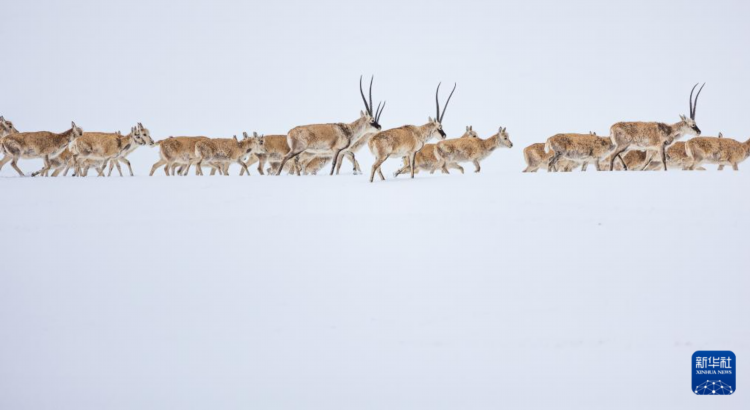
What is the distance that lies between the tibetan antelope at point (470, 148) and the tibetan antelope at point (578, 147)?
198 cm

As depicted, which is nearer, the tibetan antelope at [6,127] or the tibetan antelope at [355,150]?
the tibetan antelope at [355,150]

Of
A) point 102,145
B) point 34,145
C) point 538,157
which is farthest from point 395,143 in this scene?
point 34,145

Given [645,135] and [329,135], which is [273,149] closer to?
[329,135]

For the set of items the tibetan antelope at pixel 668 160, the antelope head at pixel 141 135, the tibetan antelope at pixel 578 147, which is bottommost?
the tibetan antelope at pixel 668 160

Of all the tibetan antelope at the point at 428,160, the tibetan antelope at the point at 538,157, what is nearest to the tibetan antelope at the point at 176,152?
the tibetan antelope at the point at 428,160

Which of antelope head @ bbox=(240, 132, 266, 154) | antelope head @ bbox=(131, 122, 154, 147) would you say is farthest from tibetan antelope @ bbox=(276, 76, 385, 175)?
antelope head @ bbox=(131, 122, 154, 147)

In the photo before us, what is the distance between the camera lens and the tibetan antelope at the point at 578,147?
64.3 ft

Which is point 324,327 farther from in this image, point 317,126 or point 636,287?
point 317,126

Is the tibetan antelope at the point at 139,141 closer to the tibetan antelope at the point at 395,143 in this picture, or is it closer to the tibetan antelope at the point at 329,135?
the tibetan antelope at the point at 329,135

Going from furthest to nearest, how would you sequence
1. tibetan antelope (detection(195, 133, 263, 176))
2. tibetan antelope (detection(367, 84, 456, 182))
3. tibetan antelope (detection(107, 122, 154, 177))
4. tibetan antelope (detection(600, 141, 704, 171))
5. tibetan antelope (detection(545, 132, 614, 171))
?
tibetan antelope (detection(195, 133, 263, 176))
tibetan antelope (detection(600, 141, 704, 171))
tibetan antelope (detection(107, 122, 154, 177))
tibetan antelope (detection(545, 132, 614, 171))
tibetan antelope (detection(367, 84, 456, 182))

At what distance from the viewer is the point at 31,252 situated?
11422 mm

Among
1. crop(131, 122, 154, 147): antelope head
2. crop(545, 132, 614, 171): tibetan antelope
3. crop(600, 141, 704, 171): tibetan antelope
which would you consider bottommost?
crop(600, 141, 704, 171): tibetan antelope

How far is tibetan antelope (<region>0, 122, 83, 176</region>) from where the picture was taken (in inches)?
738

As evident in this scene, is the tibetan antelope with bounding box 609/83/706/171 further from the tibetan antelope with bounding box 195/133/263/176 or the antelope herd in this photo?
the tibetan antelope with bounding box 195/133/263/176
